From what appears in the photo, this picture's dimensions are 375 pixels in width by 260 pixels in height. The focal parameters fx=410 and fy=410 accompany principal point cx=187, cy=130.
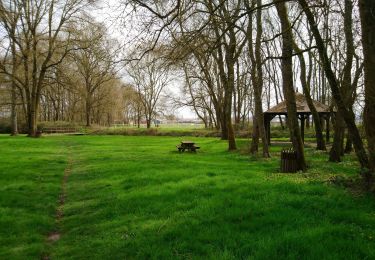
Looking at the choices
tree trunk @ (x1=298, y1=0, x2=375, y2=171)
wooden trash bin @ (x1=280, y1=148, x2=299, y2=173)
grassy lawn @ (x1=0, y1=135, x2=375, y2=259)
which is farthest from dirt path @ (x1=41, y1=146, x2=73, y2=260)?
wooden trash bin @ (x1=280, y1=148, x2=299, y2=173)

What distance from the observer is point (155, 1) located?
10.1 metres

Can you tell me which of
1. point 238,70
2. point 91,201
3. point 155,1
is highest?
point 238,70

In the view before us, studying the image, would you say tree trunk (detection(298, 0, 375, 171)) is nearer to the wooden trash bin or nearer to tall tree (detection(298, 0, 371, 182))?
tall tree (detection(298, 0, 371, 182))

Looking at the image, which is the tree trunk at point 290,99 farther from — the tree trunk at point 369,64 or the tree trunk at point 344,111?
the tree trunk at point 369,64

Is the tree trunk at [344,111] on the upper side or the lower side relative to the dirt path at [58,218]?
upper

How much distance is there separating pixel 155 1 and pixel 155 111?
213 ft

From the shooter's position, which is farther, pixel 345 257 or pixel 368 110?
pixel 368 110

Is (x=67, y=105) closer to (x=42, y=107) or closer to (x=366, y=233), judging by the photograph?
(x=42, y=107)

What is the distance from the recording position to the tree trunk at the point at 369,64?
847 cm

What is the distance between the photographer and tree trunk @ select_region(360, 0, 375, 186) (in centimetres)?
847

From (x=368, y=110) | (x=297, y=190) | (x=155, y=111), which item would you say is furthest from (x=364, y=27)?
(x=155, y=111)

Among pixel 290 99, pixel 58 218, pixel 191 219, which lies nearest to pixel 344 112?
pixel 290 99

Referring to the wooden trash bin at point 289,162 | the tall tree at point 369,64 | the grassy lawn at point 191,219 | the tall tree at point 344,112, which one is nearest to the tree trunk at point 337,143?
the wooden trash bin at point 289,162

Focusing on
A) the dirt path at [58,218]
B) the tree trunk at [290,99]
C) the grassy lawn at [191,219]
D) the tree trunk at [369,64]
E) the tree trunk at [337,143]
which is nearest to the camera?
the grassy lawn at [191,219]
